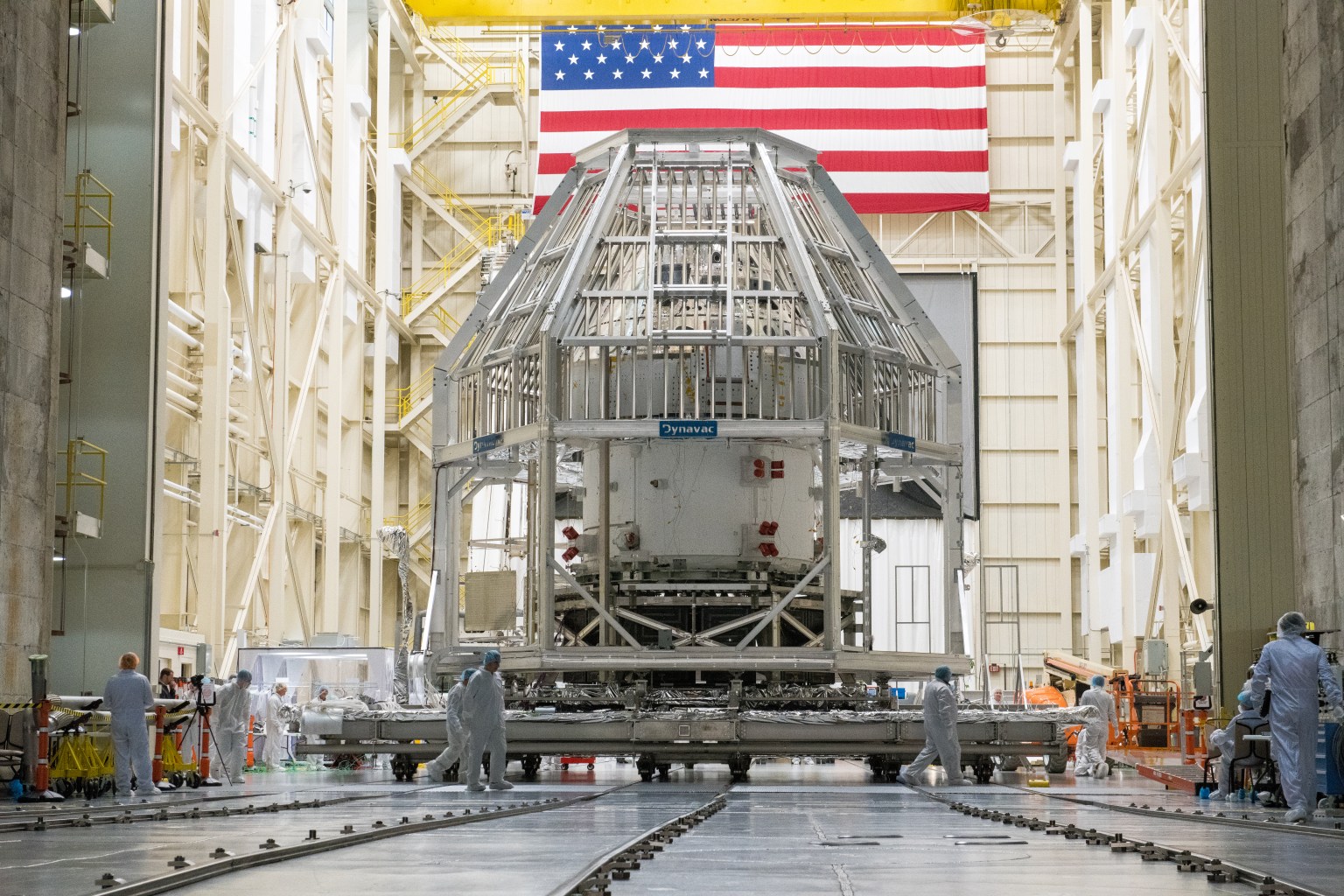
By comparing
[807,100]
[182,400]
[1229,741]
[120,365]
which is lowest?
[1229,741]

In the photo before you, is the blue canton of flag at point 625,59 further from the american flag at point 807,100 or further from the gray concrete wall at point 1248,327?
the gray concrete wall at point 1248,327

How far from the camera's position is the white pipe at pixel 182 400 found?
3159cm

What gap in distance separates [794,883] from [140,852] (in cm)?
366

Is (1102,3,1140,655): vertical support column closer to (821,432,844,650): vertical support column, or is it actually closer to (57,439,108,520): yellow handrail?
(821,432,844,650): vertical support column

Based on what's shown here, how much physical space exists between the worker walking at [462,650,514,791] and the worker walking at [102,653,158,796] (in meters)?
3.08

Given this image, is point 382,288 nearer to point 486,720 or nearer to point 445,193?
point 445,193

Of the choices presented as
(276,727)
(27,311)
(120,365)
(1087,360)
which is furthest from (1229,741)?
(1087,360)

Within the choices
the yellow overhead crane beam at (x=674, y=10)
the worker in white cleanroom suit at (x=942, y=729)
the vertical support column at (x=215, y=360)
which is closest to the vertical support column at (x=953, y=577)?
the worker in white cleanroom suit at (x=942, y=729)

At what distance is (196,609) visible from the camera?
1315 inches

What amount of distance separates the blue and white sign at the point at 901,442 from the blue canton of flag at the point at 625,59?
2390 centimetres

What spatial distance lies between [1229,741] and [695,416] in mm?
7670

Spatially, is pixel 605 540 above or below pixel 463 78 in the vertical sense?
below

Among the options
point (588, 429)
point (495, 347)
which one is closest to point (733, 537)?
point (588, 429)

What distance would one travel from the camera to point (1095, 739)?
23.5 m
